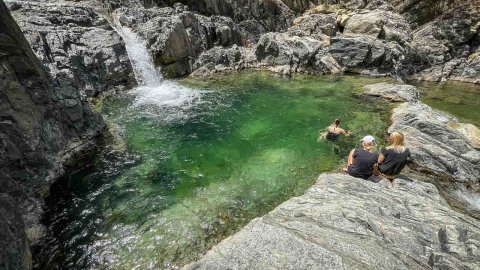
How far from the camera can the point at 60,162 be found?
12.3 metres

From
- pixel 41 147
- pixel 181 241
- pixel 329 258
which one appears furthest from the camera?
pixel 41 147

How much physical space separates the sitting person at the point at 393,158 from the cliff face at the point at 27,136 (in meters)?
11.2

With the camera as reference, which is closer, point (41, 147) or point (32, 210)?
point (32, 210)

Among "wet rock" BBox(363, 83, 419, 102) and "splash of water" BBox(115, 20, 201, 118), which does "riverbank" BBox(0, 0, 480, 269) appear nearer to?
"splash of water" BBox(115, 20, 201, 118)

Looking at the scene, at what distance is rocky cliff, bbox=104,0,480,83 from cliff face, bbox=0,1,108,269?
14614mm

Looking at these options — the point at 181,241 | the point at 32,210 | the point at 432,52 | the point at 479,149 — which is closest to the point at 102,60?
the point at 32,210

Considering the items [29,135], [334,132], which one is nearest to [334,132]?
[334,132]

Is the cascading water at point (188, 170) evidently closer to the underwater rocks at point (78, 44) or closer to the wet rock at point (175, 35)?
the underwater rocks at point (78, 44)

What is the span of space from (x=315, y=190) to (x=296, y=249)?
387 cm

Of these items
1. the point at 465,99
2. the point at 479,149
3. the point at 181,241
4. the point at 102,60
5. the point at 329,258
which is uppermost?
the point at 102,60

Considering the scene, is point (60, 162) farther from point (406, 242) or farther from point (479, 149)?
point (479, 149)

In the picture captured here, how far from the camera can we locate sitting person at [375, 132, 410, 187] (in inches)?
412

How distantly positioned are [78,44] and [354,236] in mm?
23025

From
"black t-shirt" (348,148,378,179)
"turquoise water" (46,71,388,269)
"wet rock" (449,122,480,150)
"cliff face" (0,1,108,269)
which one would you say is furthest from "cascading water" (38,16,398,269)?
"wet rock" (449,122,480,150)
